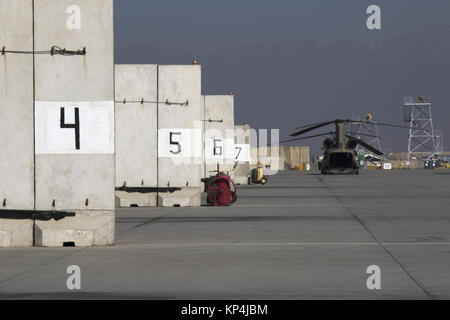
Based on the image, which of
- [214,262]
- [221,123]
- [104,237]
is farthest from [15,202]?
[221,123]

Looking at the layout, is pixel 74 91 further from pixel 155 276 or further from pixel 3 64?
pixel 155 276

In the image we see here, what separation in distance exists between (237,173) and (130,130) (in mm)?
35803

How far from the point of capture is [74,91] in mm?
18859

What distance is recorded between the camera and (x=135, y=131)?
1388 inches

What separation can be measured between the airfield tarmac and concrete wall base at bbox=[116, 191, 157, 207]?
305 inches

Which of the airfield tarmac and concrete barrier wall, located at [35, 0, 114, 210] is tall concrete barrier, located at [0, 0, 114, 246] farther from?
the airfield tarmac

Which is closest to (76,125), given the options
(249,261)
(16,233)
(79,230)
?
(79,230)

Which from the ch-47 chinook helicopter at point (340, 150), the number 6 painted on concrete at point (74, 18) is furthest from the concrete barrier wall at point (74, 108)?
the ch-47 chinook helicopter at point (340, 150)

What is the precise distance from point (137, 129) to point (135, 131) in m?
0.10

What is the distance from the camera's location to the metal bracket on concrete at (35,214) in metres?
18.7

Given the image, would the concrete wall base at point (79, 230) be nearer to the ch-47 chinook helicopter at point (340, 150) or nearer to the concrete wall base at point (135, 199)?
the concrete wall base at point (135, 199)

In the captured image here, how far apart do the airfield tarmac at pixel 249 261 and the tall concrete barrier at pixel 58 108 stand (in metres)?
1.29

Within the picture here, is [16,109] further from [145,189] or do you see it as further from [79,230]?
[145,189]
